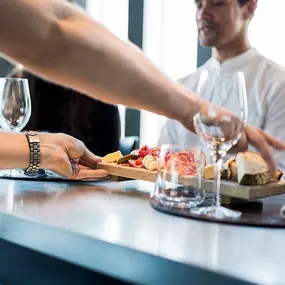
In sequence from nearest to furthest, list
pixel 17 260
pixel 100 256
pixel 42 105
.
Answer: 1. pixel 100 256
2. pixel 17 260
3. pixel 42 105

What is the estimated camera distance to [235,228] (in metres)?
0.88

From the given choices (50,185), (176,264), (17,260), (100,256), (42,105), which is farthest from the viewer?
(42,105)

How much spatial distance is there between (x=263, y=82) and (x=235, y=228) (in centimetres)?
176

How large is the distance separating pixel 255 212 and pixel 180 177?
154mm

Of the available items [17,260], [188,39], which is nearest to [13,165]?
[17,260]

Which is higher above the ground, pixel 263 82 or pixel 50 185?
pixel 263 82

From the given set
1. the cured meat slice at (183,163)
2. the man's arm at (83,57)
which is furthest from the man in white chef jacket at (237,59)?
the man's arm at (83,57)

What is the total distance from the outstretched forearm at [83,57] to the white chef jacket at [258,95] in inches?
53.8

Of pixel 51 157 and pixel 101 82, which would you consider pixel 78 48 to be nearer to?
pixel 101 82

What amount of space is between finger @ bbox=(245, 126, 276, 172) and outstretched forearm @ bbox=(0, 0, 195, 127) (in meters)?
0.15

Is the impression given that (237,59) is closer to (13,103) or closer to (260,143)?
(13,103)

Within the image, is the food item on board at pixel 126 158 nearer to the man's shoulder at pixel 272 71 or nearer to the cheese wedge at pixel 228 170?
the cheese wedge at pixel 228 170

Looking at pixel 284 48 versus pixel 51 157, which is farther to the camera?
pixel 284 48

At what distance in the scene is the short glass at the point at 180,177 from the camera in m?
0.98
